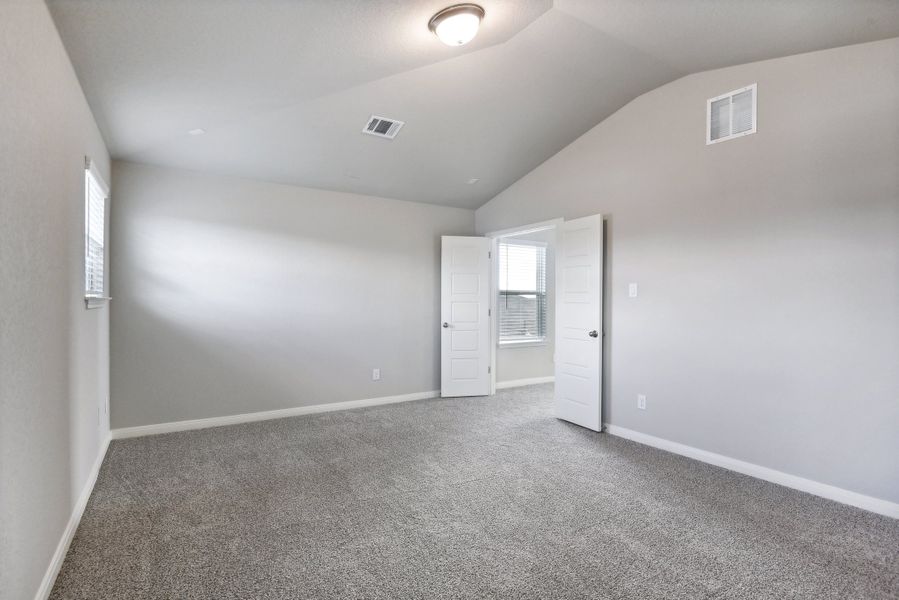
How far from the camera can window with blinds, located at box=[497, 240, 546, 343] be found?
6402 mm

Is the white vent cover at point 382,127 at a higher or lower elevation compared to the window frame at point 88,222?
higher

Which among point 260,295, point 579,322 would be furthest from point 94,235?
point 579,322

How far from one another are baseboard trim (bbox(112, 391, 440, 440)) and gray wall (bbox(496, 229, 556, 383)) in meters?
1.04

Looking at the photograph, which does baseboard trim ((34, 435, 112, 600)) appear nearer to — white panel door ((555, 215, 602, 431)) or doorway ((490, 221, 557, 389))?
white panel door ((555, 215, 602, 431))

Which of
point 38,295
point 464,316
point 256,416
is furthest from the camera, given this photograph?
point 464,316

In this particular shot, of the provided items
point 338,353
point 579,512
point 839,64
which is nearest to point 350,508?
point 579,512

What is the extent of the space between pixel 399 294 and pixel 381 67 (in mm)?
2843

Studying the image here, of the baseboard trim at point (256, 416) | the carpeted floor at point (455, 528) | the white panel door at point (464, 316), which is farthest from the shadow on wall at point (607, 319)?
the baseboard trim at point (256, 416)

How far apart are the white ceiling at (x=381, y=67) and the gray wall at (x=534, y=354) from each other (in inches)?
95.2

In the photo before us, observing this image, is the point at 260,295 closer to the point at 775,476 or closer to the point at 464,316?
the point at 464,316

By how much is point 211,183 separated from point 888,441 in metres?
5.47

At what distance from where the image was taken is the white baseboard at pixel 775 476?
2.64 meters

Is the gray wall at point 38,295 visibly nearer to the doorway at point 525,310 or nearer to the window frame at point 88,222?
the window frame at point 88,222

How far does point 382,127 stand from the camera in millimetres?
3787
